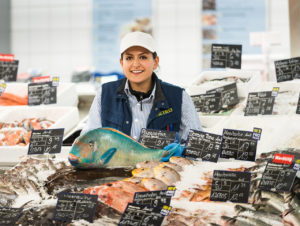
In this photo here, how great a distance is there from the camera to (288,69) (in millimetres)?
2816

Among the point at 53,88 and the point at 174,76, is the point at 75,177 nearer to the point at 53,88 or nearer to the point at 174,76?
the point at 53,88

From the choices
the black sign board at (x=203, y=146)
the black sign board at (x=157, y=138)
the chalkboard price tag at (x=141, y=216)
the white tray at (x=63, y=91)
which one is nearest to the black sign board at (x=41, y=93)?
the white tray at (x=63, y=91)

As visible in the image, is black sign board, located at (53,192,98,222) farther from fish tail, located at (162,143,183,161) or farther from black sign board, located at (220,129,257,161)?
black sign board, located at (220,129,257,161)

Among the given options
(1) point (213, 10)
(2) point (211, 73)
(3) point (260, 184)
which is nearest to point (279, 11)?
(1) point (213, 10)

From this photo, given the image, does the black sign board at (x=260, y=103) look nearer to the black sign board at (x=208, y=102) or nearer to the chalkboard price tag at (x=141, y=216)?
the black sign board at (x=208, y=102)

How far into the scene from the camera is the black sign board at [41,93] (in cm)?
340

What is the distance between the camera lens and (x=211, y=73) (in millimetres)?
3719

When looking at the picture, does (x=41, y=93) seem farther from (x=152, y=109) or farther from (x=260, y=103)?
(x=260, y=103)

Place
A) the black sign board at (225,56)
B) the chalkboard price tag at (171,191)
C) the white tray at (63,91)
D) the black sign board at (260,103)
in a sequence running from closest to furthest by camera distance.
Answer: the chalkboard price tag at (171,191) → the black sign board at (260,103) → the black sign board at (225,56) → the white tray at (63,91)

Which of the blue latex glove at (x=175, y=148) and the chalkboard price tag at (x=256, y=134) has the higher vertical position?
the chalkboard price tag at (x=256, y=134)

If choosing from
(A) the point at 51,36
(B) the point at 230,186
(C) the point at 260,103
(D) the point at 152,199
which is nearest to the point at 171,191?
(D) the point at 152,199

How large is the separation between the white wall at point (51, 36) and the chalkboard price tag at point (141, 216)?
7.35m

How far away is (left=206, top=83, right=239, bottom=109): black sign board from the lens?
3.25m

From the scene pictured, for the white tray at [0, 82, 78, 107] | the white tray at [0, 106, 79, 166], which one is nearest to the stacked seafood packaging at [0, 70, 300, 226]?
the white tray at [0, 106, 79, 166]
